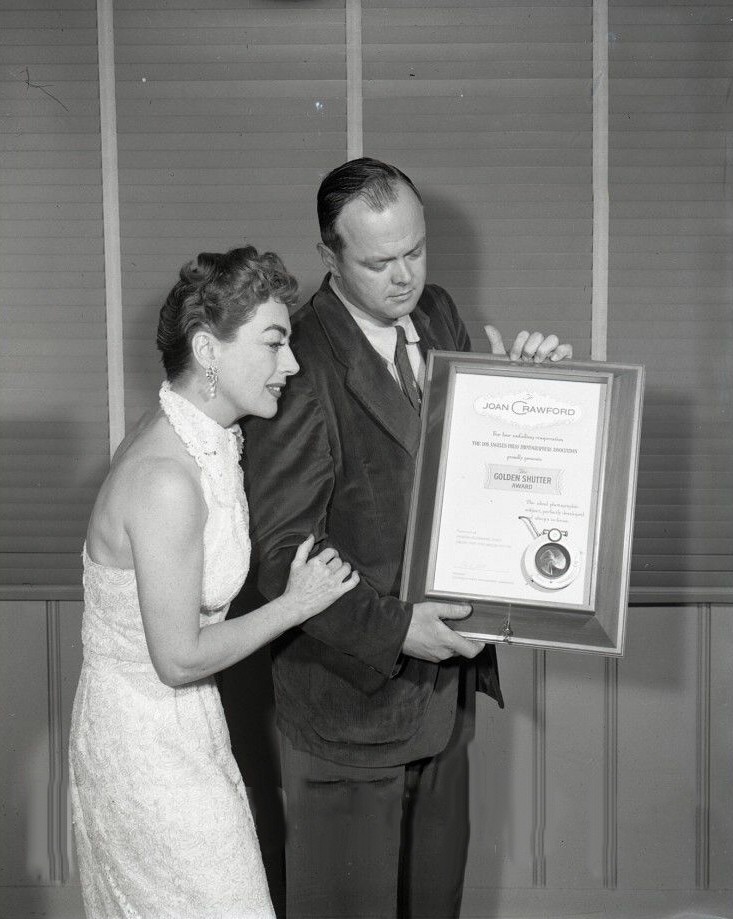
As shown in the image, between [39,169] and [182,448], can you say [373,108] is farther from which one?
[182,448]

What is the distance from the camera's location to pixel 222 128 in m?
3.07

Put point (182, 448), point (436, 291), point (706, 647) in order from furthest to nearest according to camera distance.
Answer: point (706, 647) < point (436, 291) < point (182, 448)

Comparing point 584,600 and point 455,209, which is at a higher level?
point 455,209

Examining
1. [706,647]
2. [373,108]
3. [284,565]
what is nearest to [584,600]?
[284,565]

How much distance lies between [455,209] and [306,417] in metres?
1.24

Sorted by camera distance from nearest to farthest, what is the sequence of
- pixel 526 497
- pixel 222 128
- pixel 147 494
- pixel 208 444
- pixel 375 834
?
1. pixel 147 494
2. pixel 208 444
3. pixel 526 497
4. pixel 375 834
5. pixel 222 128

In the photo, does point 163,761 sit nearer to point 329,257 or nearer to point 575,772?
point 329,257

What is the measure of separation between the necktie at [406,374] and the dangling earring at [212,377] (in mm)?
445

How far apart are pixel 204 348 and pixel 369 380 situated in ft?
1.25

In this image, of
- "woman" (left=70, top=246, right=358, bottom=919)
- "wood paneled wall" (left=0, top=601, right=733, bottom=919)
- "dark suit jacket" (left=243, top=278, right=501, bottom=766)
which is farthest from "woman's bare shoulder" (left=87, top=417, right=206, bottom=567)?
"wood paneled wall" (left=0, top=601, right=733, bottom=919)

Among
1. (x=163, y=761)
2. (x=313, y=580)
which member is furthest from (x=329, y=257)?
(x=163, y=761)

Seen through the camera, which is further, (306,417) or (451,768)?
(451,768)

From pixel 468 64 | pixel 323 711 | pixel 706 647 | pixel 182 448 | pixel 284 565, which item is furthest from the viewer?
pixel 706 647

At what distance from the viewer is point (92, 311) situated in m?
3.14
